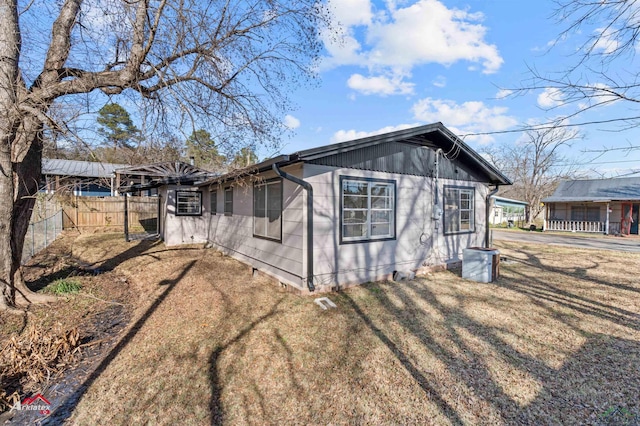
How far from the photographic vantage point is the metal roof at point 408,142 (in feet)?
18.2

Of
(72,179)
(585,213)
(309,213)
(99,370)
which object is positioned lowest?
(99,370)

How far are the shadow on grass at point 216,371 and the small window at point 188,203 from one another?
28.6 feet

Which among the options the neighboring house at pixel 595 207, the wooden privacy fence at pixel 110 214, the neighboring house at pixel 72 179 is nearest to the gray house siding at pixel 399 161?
the neighboring house at pixel 72 179

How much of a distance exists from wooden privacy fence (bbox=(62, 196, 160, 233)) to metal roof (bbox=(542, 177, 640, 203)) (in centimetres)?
2742

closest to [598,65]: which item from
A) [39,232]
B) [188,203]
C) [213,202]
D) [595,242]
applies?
[213,202]

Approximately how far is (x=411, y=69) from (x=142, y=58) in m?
8.61

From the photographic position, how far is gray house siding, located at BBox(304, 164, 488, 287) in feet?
19.4


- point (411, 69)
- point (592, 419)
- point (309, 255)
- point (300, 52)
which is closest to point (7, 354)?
point (309, 255)

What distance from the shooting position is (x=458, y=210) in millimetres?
8797

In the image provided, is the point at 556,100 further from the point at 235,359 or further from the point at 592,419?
the point at 235,359

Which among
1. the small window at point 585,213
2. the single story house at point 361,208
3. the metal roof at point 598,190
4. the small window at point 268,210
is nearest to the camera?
the single story house at point 361,208

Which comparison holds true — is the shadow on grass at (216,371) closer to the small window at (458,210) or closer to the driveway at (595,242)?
the small window at (458,210)

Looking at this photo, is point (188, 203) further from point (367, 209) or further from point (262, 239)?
point (367, 209)

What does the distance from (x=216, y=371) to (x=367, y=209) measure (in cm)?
437
